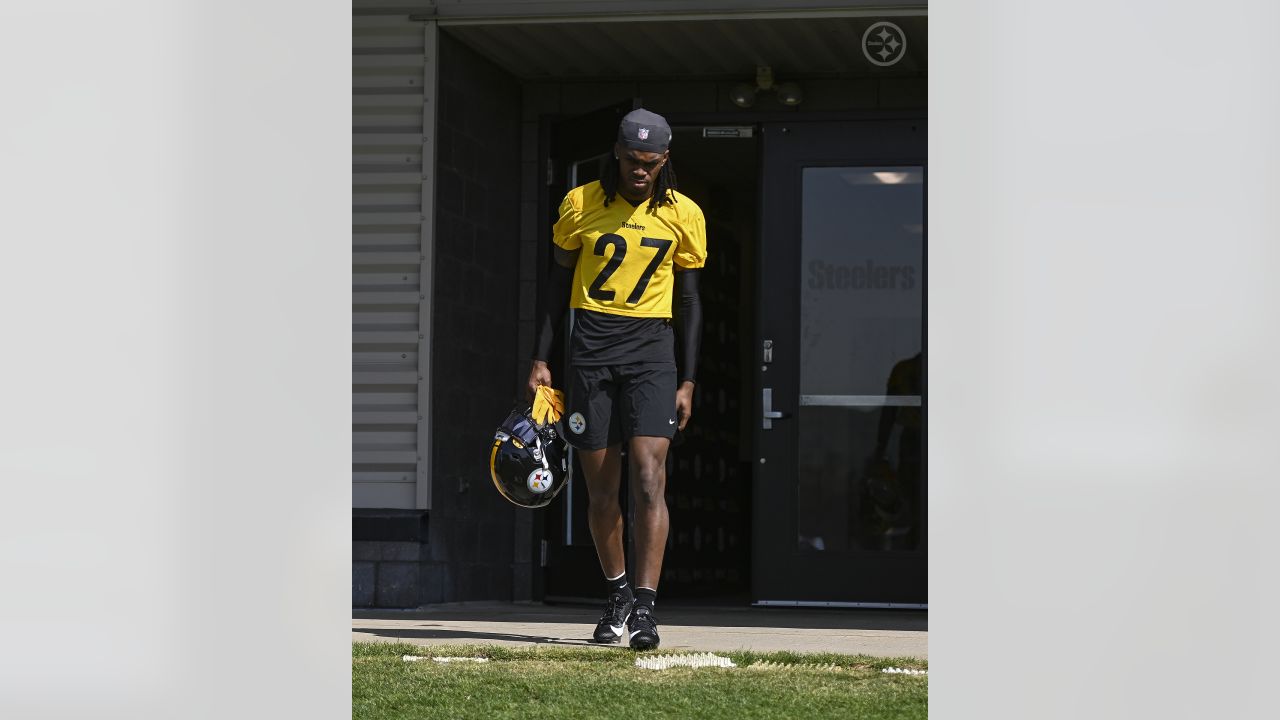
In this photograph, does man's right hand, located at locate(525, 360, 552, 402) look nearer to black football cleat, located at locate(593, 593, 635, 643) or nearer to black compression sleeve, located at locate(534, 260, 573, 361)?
black compression sleeve, located at locate(534, 260, 573, 361)

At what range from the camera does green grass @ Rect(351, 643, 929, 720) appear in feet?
14.3

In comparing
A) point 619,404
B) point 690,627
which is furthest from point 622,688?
point 690,627

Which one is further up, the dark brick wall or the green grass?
the dark brick wall

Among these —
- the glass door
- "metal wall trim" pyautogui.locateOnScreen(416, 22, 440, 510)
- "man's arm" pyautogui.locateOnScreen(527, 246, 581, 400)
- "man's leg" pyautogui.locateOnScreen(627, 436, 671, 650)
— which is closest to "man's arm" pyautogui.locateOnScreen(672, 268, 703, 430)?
"man's leg" pyautogui.locateOnScreen(627, 436, 671, 650)

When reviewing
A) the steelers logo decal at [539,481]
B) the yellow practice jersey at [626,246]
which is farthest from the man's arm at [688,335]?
the steelers logo decal at [539,481]

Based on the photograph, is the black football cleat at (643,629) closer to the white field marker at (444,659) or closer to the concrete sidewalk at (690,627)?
the concrete sidewalk at (690,627)

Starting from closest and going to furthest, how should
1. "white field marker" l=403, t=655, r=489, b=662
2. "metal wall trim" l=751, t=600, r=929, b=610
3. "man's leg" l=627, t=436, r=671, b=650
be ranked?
A: "white field marker" l=403, t=655, r=489, b=662 < "man's leg" l=627, t=436, r=671, b=650 < "metal wall trim" l=751, t=600, r=929, b=610

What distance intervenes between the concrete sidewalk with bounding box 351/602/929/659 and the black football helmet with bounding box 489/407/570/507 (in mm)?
557

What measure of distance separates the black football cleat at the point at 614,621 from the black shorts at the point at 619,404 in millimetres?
581

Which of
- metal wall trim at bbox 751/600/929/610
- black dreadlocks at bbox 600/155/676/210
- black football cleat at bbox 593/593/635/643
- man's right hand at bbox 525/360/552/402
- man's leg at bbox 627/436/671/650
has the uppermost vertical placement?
black dreadlocks at bbox 600/155/676/210
